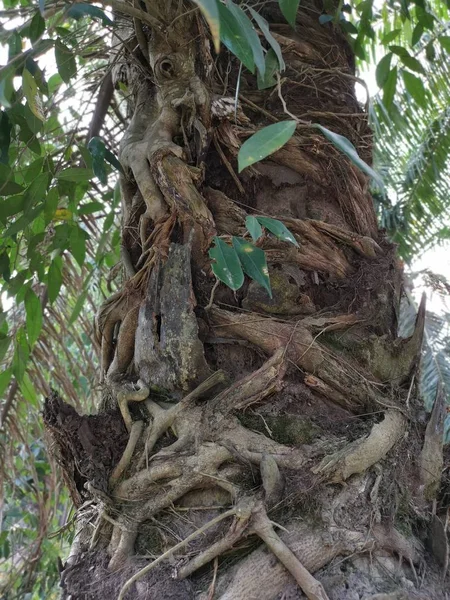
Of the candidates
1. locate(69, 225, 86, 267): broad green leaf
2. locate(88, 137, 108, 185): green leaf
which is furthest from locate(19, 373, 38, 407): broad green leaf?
locate(88, 137, 108, 185): green leaf

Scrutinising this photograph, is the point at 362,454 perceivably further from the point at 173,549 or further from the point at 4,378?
the point at 4,378

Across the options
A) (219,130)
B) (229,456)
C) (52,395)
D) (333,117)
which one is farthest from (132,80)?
(229,456)

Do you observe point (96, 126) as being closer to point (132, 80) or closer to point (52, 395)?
point (132, 80)

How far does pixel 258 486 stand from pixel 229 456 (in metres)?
0.07

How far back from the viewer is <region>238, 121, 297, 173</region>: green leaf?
76 centimetres

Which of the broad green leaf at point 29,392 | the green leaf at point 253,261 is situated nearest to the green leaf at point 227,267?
the green leaf at point 253,261

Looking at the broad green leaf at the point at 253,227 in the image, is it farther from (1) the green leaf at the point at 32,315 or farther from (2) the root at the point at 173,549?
(1) the green leaf at the point at 32,315

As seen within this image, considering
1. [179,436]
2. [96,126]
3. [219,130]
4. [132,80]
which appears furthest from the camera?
[96,126]

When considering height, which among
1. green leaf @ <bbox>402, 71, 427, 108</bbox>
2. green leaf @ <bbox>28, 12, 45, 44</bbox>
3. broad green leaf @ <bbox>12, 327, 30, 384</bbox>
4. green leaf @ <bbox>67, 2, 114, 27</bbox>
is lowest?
broad green leaf @ <bbox>12, 327, 30, 384</bbox>

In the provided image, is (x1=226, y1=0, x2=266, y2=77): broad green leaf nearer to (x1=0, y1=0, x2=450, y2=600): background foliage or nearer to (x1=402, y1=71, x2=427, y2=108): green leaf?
(x1=0, y1=0, x2=450, y2=600): background foliage

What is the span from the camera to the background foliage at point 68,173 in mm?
1239

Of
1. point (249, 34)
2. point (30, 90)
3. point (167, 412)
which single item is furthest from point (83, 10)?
point (167, 412)

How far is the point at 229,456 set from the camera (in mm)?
1045

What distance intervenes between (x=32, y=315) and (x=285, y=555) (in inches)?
35.0
